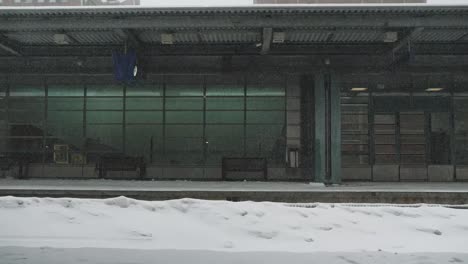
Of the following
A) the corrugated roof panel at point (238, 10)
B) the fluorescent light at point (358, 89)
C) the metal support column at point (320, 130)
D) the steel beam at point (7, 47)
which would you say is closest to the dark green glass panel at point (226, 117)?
Result: the metal support column at point (320, 130)

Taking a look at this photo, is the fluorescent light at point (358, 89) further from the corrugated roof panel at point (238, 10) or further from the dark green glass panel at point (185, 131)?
the dark green glass panel at point (185, 131)

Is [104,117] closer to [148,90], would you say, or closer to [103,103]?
[103,103]

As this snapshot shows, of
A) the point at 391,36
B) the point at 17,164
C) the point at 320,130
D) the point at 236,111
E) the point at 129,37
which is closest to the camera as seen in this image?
the point at 391,36

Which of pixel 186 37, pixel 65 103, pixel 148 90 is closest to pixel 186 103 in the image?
pixel 148 90

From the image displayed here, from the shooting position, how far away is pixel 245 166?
16625mm

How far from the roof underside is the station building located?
96 millimetres

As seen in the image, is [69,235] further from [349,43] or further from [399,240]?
[349,43]

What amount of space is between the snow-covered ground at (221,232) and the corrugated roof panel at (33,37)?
291 inches

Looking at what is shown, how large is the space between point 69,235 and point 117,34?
8513 millimetres

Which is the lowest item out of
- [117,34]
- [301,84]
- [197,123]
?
[197,123]

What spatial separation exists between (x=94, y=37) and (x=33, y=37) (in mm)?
→ 1901

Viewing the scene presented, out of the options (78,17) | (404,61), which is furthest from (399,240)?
(78,17)

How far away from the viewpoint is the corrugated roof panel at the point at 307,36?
13766mm

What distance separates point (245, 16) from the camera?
41.2 ft
